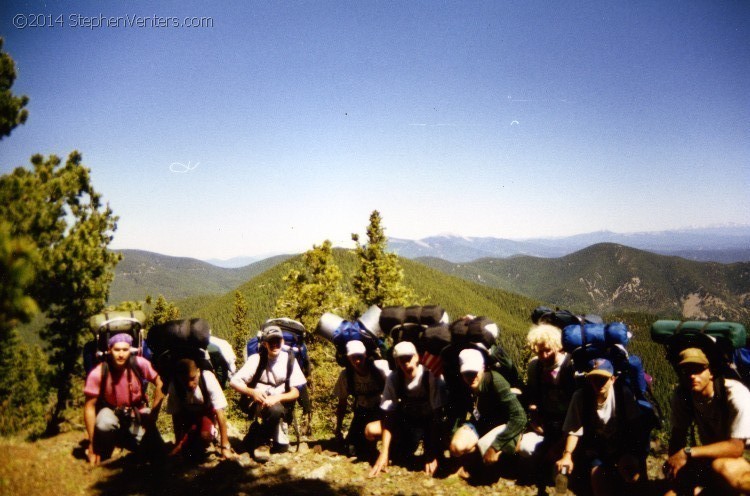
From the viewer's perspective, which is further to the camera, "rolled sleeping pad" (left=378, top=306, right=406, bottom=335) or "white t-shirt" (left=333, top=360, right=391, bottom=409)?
"rolled sleeping pad" (left=378, top=306, right=406, bottom=335)

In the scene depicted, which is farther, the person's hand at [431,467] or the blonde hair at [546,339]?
the person's hand at [431,467]

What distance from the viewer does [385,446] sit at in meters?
5.88

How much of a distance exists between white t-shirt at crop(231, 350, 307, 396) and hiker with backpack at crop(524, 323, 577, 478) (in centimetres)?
375

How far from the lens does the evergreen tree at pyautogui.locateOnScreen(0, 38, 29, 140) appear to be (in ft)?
18.7

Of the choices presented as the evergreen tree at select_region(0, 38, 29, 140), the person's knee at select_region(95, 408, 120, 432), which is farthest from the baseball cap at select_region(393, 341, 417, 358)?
the evergreen tree at select_region(0, 38, 29, 140)

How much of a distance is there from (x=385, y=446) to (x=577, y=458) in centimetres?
260

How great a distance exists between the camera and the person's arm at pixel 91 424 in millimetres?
5723

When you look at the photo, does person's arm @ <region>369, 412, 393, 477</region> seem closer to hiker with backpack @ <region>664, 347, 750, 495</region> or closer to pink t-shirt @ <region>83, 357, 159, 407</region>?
hiker with backpack @ <region>664, 347, 750, 495</region>

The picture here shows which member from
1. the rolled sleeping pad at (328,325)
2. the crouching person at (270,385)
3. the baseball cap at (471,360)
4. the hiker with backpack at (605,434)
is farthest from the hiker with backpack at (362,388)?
the hiker with backpack at (605,434)

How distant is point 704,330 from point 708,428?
3.57 feet

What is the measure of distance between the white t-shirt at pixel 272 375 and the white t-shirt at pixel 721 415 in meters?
5.25

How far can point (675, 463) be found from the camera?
4.19 metres

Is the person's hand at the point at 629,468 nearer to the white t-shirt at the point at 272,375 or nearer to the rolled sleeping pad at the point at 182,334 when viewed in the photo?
the white t-shirt at the point at 272,375

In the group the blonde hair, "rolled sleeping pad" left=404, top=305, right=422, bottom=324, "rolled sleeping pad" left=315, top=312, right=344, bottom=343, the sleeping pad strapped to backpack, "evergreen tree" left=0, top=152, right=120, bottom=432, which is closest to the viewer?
the sleeping pad strapped to backpack
